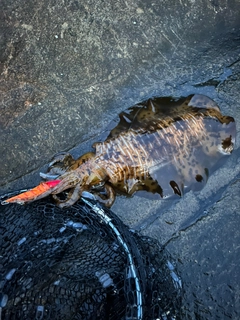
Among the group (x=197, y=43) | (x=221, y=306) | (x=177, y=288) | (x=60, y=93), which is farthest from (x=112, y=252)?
(x=197, y=43)

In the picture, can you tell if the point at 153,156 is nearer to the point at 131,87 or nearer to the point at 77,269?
the point at 131,87

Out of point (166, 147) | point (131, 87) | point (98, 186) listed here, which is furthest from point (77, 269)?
point (131, 87)

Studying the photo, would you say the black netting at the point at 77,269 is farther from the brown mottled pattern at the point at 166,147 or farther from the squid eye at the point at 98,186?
the brown mottled pattern at the point at 166,147

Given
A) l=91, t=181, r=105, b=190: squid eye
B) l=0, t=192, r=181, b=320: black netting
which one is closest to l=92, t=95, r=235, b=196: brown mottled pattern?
l=91, t=181, r=105, b=190: squid eye

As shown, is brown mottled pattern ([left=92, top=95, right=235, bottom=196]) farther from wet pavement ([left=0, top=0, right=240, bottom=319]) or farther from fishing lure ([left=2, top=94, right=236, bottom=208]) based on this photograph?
wet pavement ([left=0, top=0, right=240, bottom=319])

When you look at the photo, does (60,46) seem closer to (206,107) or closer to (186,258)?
(206,107)
